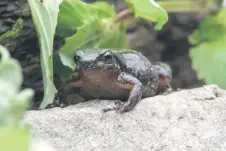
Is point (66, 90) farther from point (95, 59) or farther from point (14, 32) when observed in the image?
point (14, 32)

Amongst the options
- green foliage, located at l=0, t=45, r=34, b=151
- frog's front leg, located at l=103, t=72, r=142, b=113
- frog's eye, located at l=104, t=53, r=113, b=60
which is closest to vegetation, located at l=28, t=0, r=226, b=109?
frog's eye, located at l=104, t=53, r=113, b=60

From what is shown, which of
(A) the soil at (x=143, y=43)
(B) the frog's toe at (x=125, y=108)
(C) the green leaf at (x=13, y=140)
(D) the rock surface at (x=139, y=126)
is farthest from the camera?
(A) the soil at (x=143, y=43)

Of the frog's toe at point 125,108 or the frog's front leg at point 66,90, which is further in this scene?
the frog's front leg at point 66,90

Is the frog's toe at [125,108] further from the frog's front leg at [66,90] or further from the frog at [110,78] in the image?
the frog's front leg at [66,90]

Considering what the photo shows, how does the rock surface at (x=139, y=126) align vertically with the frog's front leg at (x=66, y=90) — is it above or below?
above

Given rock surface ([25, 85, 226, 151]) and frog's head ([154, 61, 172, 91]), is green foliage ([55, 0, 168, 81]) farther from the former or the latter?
frog's head ([154, 61, 172, 91])

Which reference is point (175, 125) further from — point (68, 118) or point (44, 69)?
point (44, 69)

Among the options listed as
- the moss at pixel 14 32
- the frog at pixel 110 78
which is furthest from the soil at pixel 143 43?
the frog at pixel 110 78
